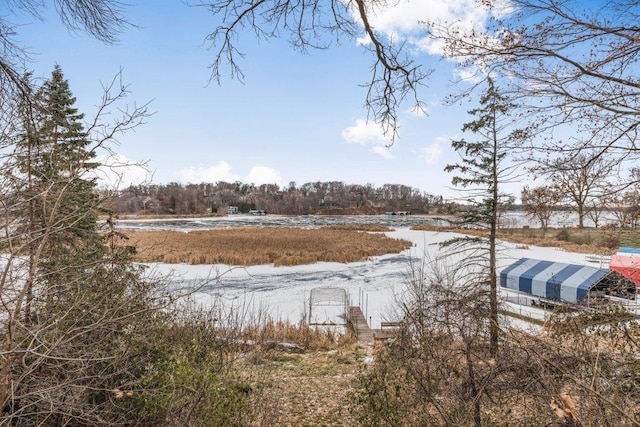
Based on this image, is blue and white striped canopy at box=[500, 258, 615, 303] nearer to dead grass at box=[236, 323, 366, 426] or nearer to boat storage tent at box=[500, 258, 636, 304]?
boat storage tent at box=[500, 258, 636, 304]

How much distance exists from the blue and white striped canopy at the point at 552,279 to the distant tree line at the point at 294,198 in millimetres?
65451

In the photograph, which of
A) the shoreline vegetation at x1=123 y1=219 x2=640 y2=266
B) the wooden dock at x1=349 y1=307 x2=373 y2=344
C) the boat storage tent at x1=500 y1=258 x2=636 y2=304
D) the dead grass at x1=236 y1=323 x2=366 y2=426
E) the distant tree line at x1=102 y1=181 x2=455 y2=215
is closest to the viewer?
the dead grass at x1=236 y1=323 x2=366 y2=426

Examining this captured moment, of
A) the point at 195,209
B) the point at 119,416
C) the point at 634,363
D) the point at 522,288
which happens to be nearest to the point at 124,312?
the point at 119,416

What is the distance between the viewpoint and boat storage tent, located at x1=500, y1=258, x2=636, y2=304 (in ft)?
36.9

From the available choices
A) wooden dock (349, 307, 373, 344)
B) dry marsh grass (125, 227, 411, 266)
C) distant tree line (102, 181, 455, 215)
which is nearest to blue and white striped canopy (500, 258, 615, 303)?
wooden dock (349, 307, 373, 344)

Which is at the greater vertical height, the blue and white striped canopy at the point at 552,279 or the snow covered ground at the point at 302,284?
the blue and white striped canopy at the point at 552,279

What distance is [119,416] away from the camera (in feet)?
11.5

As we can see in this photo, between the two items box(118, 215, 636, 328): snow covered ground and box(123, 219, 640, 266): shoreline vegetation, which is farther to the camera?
box(123, 219, 640, 266): shoreline vegetation

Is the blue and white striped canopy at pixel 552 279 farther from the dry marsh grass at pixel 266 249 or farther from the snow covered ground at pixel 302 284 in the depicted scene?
the dry marsh grass at pixel 266 249

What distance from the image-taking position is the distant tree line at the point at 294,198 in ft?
282

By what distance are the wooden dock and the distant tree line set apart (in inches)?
2538

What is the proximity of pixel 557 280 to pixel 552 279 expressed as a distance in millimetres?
245

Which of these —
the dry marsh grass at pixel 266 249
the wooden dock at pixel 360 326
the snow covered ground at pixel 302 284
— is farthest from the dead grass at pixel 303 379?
the dry marsh grass at pixel 266 249

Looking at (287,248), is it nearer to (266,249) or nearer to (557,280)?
(266,249)
